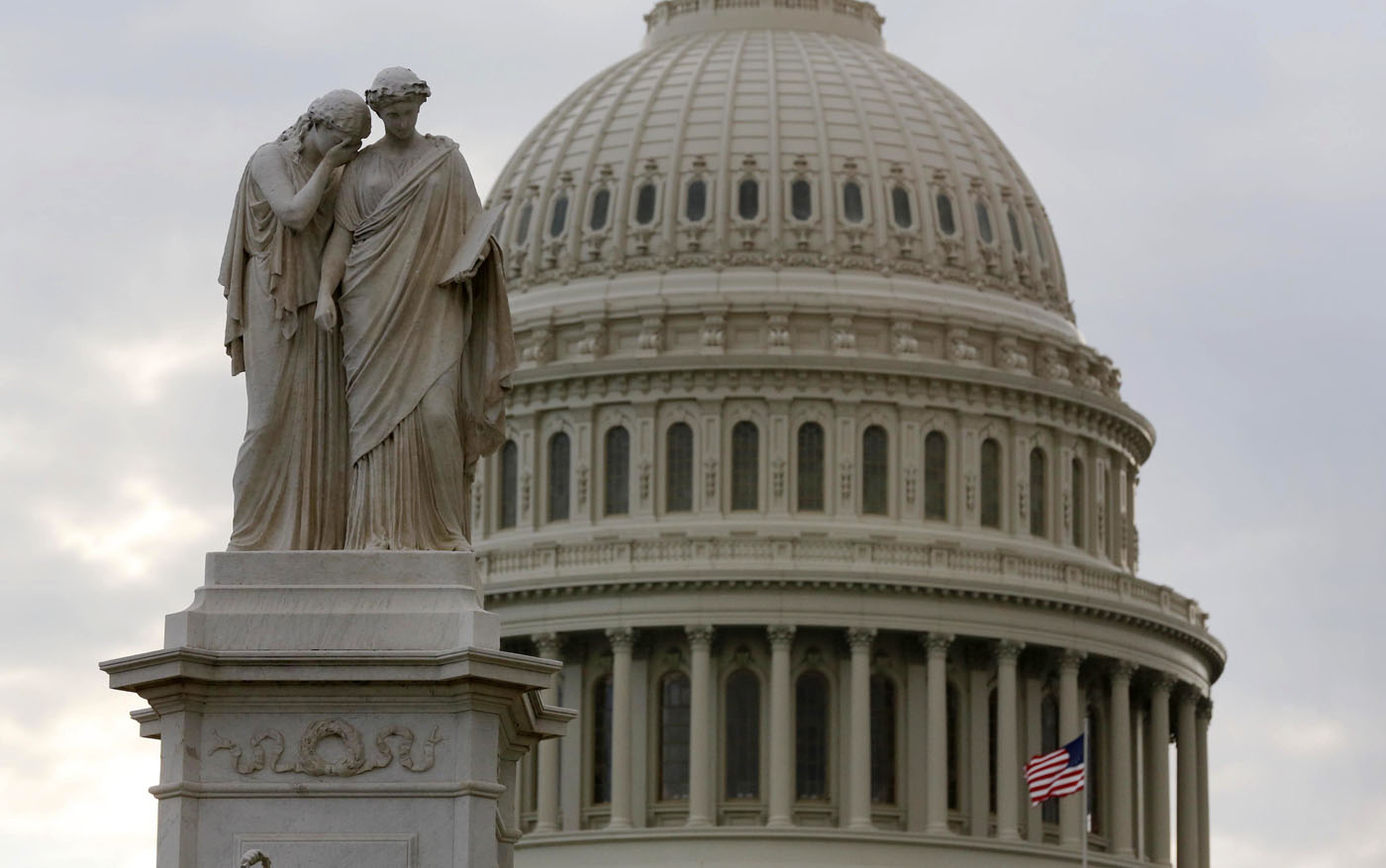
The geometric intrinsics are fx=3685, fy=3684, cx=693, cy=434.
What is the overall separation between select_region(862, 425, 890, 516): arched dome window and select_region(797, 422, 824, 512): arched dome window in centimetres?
137

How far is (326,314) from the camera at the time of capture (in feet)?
57.8

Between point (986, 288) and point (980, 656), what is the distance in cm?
1267

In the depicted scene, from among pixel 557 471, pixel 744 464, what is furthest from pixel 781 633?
pixel 557 471

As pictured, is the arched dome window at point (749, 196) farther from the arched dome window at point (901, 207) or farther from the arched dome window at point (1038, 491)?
the arched dome window at point (1038, 491)

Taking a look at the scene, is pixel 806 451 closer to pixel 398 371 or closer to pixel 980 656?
pixel 980 656

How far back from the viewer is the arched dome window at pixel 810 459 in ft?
374

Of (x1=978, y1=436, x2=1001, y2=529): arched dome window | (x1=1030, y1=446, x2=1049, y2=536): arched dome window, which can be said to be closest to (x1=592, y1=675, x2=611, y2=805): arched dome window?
(x1=978, y1=436, x2=1001, y2=529): arched dome window

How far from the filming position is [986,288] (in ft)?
390

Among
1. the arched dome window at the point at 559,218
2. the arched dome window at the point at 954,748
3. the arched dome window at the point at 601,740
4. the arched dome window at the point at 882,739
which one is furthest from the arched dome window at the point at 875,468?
the arched dome window at the point at 559,218

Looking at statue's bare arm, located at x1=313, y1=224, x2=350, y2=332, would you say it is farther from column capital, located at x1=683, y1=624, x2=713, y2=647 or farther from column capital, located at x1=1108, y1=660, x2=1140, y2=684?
column capital, located at x1=1108, y1=660, x2=1140, y2=684

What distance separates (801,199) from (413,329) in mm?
100703

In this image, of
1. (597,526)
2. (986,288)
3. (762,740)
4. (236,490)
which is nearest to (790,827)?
(762,740)

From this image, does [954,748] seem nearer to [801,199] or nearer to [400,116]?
[801,199]

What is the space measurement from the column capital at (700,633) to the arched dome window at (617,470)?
5499 mm
